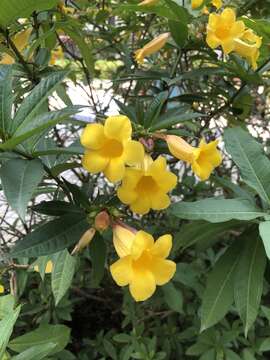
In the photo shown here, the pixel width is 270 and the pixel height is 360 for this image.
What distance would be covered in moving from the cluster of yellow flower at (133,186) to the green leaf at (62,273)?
11.1 inches

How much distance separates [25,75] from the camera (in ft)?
4.07

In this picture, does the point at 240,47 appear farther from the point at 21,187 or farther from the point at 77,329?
the point at 77,329

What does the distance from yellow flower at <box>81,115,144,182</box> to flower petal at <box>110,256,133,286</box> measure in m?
0.15

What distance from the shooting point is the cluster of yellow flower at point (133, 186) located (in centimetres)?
78

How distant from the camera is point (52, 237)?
88 centimetres

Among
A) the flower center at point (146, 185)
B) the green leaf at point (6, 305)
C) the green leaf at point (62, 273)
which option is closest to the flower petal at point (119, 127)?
the flower center at point (146, 185)

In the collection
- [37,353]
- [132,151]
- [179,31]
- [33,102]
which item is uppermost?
[179,31]

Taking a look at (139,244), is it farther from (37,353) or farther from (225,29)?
Result: (225,29)

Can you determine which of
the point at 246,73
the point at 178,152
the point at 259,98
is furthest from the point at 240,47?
the point at 259,98

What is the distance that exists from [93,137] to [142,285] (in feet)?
0.91

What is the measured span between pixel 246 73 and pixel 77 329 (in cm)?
149

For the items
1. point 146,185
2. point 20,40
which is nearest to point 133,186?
point 146,185

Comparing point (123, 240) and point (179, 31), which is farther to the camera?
point (179, 31)

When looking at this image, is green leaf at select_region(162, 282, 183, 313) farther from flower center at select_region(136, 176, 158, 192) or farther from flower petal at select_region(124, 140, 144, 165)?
flower petal at select_region(124, 140, 144, 165)
